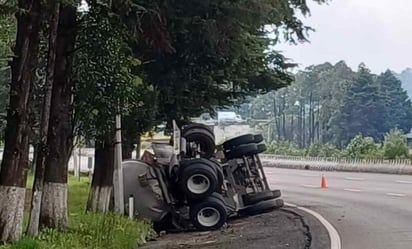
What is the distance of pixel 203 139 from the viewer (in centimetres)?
2172

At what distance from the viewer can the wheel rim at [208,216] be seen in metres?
18.2

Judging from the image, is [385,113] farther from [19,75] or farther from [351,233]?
[19,75]

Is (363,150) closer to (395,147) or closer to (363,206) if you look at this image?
(395,147)

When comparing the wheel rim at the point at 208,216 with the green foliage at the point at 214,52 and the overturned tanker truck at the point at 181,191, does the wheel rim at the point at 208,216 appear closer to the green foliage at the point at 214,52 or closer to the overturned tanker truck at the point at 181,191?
the overturned tanker truck at the point at 181,191

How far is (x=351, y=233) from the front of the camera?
49.6 ft

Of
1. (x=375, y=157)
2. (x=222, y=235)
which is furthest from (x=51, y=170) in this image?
(x=375, y=157)

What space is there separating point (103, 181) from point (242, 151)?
4.43 m

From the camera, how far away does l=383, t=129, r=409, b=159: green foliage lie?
46.0 metres

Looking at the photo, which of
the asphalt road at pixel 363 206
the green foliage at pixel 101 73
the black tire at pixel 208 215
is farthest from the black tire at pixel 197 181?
→ the green foliage at pixel 101 73

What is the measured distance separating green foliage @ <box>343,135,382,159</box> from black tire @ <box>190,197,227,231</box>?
3046 cm

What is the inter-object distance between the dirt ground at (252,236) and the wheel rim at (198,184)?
1022 mm

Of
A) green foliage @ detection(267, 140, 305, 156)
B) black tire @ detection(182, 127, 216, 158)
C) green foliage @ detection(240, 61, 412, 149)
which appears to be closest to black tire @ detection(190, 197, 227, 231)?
black tire @ detection(182, 127, 216, 158)

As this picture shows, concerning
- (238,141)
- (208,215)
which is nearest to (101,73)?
(208,215)

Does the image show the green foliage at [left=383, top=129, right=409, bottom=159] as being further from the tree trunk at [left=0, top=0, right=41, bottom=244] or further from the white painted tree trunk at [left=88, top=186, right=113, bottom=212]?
the tree trunk at [left=0, top=0, right=41, bottom=244]
